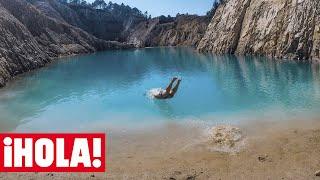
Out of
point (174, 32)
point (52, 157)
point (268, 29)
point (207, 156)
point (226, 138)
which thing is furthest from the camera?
point (174, 32)

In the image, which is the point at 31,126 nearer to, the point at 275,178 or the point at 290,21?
the point at 275,178

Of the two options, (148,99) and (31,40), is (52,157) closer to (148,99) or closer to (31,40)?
(148,99)

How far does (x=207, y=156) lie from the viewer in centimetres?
2422

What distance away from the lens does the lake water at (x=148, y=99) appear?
3428 centimetres

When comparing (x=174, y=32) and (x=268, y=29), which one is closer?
(x=268, y=29)

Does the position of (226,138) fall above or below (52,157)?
below

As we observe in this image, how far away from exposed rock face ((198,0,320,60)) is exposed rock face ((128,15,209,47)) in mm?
51029

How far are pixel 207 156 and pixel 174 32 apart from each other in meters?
161

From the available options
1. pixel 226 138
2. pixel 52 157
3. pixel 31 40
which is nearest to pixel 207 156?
pixel 226 138

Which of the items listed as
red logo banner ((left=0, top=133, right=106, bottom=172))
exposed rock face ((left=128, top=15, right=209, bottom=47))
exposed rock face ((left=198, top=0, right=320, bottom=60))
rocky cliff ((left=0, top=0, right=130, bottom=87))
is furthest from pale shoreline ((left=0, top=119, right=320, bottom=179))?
exposed rock face ((left=128, top=15, right=209, bottom=47))

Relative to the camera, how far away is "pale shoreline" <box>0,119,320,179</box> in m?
21.6

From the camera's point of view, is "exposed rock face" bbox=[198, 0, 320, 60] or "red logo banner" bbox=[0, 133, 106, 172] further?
"exposed rock face" bbox=[198, 0, 320, 60]

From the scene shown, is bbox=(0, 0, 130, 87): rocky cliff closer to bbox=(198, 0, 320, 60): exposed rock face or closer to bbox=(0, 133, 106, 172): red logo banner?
bbox=(0, 133, 106, 172): red logo banner

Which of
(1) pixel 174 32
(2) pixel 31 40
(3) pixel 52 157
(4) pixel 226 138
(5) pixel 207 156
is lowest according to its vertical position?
(5) pixel 207 156
